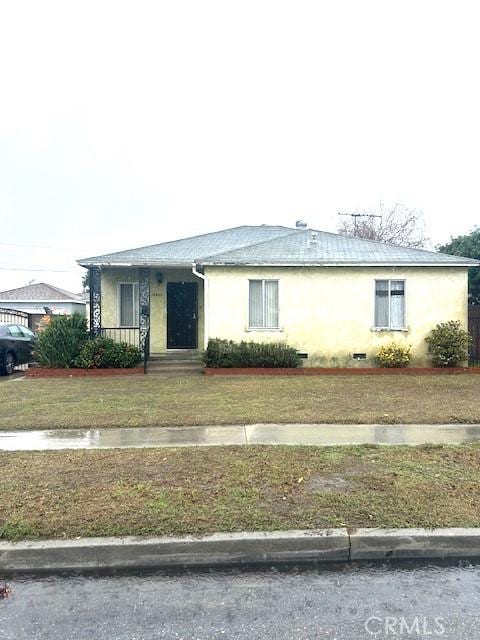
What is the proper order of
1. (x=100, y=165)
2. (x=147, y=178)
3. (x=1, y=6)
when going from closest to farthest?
1. (x=1, y=6)
2. (x=100, y=165)
3. (x=147, y=178)

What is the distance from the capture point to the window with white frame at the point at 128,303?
49.2 ft

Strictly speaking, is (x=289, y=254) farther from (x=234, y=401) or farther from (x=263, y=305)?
(x=234, y=401)

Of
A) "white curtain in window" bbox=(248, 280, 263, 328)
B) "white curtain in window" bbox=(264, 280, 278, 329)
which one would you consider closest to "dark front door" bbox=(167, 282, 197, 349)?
"white curtain in window" bbox=(248, 280, 263, 328)

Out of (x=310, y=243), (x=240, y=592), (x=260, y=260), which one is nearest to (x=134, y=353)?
(x=260, y=260)

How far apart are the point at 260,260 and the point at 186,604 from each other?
10.9m

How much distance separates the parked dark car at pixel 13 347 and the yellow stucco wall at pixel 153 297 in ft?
9.11

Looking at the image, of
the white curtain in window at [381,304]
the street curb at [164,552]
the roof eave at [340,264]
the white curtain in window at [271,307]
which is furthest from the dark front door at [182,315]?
the street curb at [164,552]

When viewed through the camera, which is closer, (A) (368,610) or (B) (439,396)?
(A) (368,610)

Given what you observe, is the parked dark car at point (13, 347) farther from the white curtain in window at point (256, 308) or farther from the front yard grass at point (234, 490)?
the front yard grass at point (234, 490)

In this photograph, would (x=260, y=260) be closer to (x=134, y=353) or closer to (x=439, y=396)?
(x=134, y=353)

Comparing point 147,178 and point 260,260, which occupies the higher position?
point 147,178

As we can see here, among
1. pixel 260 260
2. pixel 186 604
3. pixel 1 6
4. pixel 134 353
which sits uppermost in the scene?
pixel 1 6

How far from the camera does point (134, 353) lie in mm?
13344

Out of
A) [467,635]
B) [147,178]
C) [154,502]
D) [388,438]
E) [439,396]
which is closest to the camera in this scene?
[467,635]
